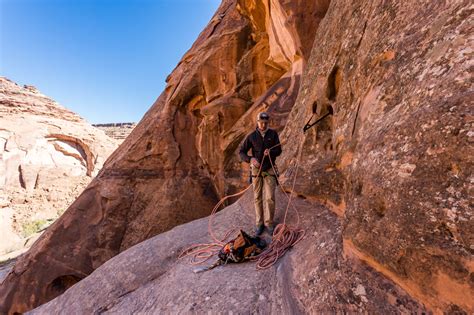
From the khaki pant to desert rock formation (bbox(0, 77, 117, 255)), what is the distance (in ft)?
63.5

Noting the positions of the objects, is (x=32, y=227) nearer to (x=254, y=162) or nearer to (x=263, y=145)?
(x=254, y=162)

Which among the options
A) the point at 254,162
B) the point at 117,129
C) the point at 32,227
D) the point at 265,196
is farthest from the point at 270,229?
the point at 117,129

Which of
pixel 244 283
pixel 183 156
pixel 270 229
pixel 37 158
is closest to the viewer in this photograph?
pixel 244 283

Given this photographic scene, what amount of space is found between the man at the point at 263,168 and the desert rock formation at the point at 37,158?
19.4 m

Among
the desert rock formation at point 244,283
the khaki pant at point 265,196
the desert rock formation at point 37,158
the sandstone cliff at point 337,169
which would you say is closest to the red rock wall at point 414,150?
the sandstone cliff at point 337,169

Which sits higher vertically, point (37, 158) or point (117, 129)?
point (117, 129)

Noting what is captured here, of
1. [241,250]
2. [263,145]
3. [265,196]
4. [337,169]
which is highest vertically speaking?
[263,145]

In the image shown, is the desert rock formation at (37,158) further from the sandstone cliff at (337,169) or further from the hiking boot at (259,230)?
the hiking boot at (259,230)

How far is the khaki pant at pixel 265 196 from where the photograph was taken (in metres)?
4.17

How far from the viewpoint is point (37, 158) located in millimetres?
22922

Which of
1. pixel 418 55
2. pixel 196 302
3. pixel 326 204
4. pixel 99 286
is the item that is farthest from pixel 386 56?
pixel 99 286

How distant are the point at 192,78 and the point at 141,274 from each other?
29.0 feet

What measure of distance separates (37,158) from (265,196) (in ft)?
85.0

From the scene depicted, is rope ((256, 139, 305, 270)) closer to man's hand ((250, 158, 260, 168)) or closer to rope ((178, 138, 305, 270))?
rope ((178, 138, 305, 270))
